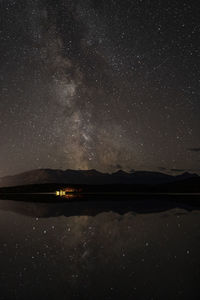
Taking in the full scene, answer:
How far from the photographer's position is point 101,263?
12.1 meters

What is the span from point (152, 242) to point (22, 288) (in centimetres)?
796

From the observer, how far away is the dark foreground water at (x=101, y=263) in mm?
9141

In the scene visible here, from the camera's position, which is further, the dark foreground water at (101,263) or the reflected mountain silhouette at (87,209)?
the reflected mountain silhouette at (87,209)

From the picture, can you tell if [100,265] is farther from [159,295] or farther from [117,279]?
[159,295]

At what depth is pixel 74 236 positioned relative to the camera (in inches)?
701

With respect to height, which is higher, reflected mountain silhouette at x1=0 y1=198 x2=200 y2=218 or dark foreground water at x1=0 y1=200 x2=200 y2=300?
reflected mountain silhouette at x1=0 y1=198 x2=200 y2=218

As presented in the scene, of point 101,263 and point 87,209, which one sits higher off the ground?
point 87,209

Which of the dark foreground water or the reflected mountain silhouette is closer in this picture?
the dark foreground water

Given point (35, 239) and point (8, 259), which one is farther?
point (35, 239)

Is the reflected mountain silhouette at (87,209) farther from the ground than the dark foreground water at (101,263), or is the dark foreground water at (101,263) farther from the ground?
the reflected mountain silhouette at (87,209)

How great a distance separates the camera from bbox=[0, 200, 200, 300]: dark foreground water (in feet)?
30.0

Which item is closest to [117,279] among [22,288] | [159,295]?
[159,295]

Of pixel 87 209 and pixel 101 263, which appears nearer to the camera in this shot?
pixel 101 263

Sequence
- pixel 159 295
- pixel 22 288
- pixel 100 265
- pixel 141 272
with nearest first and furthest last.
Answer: pixel 159 295 → pixel 22 288 → pixel 141 272 → pixel 100 265
